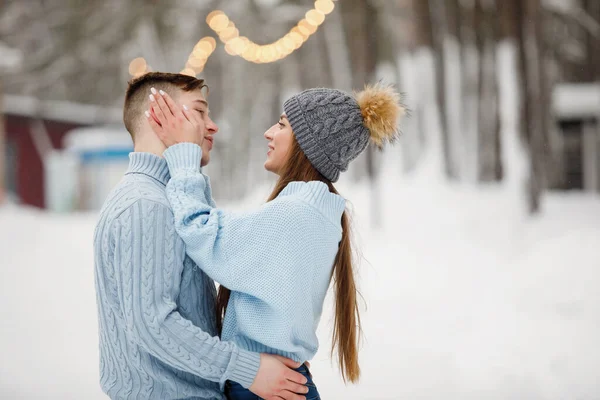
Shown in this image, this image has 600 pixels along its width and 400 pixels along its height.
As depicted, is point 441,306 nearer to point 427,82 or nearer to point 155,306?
point 155,306

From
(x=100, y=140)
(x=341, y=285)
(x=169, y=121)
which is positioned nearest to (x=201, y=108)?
(x=169, y=121)

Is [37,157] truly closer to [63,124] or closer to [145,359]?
[63,124]

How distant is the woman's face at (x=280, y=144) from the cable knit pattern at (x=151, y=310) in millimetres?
521

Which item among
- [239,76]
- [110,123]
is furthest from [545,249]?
[110,123]

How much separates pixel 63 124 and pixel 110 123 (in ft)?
6.60

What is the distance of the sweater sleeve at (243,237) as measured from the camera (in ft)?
6.99

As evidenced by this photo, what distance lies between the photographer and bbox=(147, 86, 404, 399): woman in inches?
85.0

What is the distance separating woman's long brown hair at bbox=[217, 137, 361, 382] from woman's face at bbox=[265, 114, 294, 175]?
0.10 feet

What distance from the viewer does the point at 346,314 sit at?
8.66 ft

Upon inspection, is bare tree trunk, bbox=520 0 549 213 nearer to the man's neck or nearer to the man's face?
the man's face

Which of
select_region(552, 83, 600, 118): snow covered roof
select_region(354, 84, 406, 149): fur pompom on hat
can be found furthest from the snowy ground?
select_region(354, 84, 406, 149): fur pompom on hat

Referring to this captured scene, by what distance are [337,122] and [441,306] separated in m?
5.06

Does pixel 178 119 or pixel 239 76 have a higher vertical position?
pixel 239 76

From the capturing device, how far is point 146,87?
240cm
